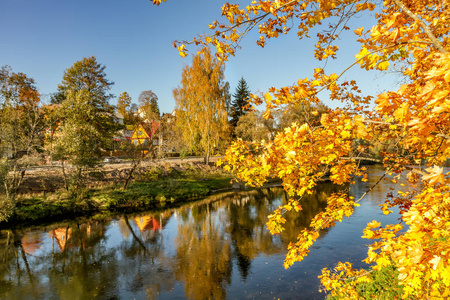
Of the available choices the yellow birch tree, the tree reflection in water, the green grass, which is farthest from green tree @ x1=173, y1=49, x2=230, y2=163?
the yellow birch tree

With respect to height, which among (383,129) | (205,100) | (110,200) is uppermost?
(205,100)

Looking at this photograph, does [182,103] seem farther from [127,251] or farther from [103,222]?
[127,251]

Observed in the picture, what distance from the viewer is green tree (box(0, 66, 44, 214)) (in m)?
13.5

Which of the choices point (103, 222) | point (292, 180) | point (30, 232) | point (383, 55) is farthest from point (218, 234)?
point (383, 55)

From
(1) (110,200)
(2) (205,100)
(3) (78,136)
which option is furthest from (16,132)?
(2) (205,100)

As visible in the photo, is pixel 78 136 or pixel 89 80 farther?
pixel 89 80

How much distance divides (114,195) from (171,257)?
942 cm

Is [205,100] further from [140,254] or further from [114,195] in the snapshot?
[140,254]

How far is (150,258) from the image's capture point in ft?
32.8

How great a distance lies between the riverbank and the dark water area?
1.60 meters

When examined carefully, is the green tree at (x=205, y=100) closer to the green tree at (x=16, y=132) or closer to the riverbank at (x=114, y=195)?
the riverbank at (x=114, y=195)

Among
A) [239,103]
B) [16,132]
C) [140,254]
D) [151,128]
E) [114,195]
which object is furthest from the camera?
[239,103]

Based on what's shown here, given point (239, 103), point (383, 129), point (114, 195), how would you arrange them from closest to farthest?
point (383, 129)
point (114, 195)
point (239, 103)

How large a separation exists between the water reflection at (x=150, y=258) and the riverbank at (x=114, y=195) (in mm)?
1608
